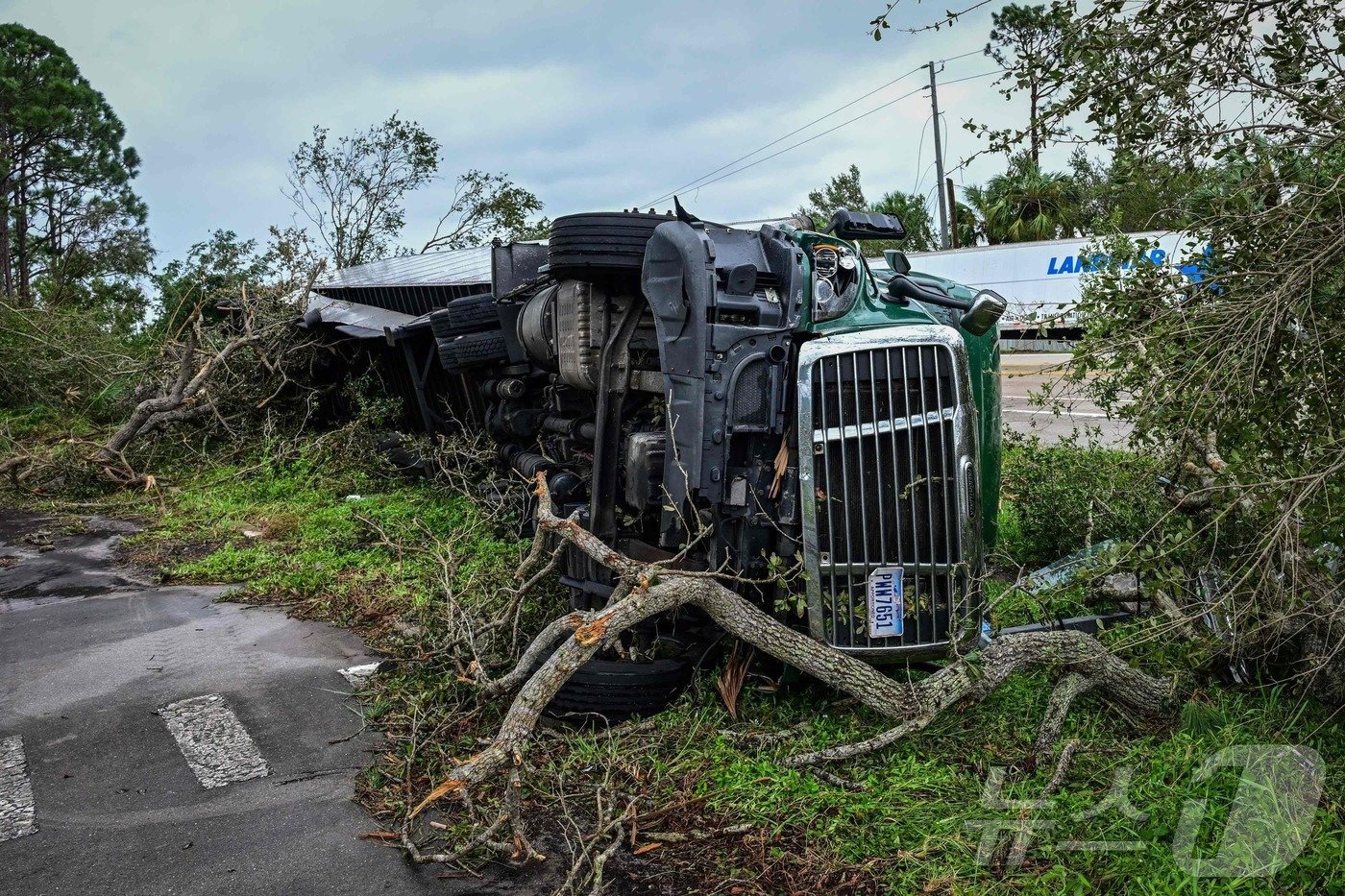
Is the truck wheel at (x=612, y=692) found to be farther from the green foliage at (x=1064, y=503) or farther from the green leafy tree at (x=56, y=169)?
the green leafy tree at (x=56, y=169)

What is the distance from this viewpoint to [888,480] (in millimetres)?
4887

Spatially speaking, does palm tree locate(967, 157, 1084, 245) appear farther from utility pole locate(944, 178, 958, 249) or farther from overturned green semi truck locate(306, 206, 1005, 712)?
overturned green semi truck locate(306, 206, 1005, 712)

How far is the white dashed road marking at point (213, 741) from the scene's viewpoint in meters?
4.90

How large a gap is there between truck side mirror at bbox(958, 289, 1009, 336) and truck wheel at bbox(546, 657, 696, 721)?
2157mm

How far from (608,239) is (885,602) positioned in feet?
7.29

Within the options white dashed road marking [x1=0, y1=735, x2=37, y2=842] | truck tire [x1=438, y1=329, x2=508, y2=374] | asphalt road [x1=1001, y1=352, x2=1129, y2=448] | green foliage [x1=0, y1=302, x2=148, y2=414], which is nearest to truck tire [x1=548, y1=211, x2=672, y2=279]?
truck tire [x1=438, y1=329, x2=508, y2=374]

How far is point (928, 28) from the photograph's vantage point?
4609 millimetres

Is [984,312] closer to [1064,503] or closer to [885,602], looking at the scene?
[885,602]

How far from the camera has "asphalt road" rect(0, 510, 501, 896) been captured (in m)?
4.04

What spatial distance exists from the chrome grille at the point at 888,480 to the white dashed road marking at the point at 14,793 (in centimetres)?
322

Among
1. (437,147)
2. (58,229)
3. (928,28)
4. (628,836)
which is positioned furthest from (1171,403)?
A: (58,229)

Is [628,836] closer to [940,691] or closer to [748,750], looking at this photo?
[748,750]

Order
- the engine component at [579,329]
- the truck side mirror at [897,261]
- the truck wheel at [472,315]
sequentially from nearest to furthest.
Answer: the truck side mirror at [897,261]
the engine component at [579,329]
the truck wheel at [472,315]

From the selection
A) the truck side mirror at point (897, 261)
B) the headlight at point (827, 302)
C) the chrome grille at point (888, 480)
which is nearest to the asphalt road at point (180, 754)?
the chrome grille at point (888, 480)
